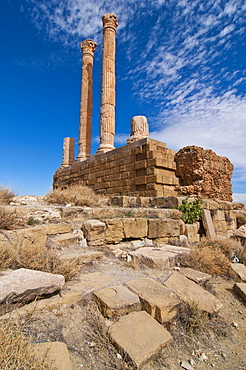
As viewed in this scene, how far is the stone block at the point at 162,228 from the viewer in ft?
17.6

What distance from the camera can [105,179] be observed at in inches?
445

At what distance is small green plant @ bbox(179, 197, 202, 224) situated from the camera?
6.41 m

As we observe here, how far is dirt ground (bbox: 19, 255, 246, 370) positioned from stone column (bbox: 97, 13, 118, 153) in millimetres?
10791

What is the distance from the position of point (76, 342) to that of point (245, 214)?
8.62 m

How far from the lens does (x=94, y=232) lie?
4582 mm

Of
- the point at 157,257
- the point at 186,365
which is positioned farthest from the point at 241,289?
the point at 186,365

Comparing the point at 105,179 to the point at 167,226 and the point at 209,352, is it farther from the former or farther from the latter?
the point at 209,352

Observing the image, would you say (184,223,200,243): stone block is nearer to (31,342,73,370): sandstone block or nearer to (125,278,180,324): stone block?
(125,278,180,324): stone block

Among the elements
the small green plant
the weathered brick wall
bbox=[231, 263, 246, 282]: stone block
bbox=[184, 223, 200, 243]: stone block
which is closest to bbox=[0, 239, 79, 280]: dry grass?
bbox=[231, 263, 246, 282]: stone block

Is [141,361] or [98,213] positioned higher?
[98,213]

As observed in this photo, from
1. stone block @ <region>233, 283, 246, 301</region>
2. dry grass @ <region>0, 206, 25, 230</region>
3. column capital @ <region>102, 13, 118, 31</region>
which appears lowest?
stone block @ <region>233, 283, 246, 301</region>

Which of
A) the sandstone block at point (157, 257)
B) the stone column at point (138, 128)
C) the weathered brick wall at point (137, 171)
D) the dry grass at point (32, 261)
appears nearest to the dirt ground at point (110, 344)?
the dry grass at point (32, 261)

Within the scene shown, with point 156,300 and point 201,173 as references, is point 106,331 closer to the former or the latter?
point 156,300

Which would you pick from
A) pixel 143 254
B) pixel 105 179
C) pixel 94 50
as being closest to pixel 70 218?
pixel 143 254
